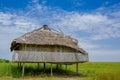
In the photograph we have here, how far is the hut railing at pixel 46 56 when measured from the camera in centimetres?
2553

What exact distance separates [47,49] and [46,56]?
92cm

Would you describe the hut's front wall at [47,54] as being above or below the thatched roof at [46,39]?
below

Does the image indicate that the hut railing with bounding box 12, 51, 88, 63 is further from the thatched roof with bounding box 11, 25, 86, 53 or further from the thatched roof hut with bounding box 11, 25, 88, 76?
the thatched roof with bounding box 11, 25, 86, 53

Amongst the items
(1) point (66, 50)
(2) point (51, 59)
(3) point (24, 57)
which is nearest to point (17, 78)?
(3) point (24, 57)

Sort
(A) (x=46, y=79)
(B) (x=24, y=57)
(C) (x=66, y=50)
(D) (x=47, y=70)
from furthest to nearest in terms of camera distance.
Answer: (D) (x=47, y=70) → (C) (x=66, y=50) → (B) (x=24, y=57) → (A) (x=46, y=79)

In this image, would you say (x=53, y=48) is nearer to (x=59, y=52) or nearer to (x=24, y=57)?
(x=59, y=52)

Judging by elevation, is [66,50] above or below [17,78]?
above

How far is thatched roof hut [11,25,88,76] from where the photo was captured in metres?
25.8

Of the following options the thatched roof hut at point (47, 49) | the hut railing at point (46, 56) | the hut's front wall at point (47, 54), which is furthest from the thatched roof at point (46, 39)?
the hut railing at point (46, 56)

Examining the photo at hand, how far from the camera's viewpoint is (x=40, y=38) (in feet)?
88.4

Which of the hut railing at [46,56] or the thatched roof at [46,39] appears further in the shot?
the thatched roof at [46,39]

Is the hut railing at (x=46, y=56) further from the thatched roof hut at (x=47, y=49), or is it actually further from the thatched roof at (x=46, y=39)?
the thatched roof at (x=46, y=39)

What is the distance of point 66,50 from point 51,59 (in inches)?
76.8

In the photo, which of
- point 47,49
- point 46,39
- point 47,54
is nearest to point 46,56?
point 47,54
